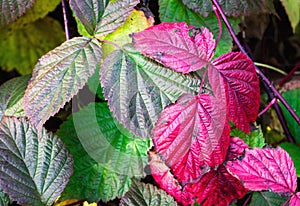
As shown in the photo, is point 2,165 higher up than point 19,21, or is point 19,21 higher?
point 19,21

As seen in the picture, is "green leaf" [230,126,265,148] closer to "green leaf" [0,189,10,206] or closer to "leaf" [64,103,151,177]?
"leaf" [64,103,151,177]

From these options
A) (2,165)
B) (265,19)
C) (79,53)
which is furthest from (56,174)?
(265,19)

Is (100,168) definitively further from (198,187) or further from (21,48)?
(21,48)

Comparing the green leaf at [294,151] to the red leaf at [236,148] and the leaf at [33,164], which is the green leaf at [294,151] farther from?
the leaf at [33,164]

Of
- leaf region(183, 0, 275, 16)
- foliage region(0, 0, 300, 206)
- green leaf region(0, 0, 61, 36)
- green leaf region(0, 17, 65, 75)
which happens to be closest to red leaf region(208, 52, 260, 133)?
foliage region(0, 0, 300, 206)

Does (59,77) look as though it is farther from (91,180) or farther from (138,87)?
(91,180)

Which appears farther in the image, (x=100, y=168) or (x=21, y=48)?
(x=21, y=48)
